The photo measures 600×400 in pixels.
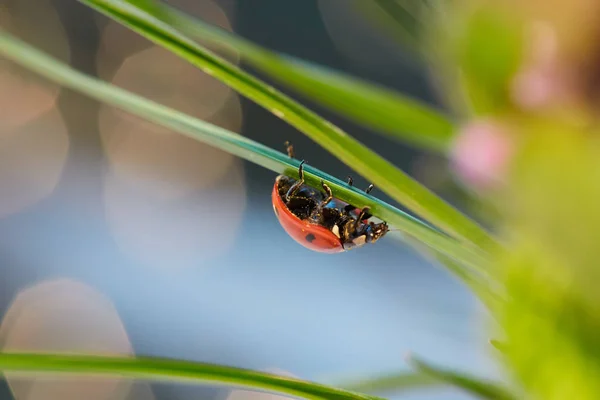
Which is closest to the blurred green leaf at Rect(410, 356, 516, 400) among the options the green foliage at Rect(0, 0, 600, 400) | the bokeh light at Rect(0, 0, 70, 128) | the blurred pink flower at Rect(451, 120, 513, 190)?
the green foliage at Rect(0, 0, 600, 400)

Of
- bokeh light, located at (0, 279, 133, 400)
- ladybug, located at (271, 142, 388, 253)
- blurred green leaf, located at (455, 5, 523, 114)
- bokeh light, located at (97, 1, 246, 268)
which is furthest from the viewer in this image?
bokeh light, located at (97, 1, 246, 268)

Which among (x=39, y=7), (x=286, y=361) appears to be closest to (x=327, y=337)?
(x=286, y=361)

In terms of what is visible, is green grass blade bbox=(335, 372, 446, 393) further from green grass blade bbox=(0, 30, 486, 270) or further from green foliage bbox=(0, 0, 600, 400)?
green grass blade bbox=(0, 30, 486, 270)

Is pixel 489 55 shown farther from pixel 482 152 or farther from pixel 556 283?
pixel 556 283

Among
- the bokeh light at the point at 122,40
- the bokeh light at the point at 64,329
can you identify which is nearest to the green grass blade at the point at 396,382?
the bokeh light at the point at 64,329

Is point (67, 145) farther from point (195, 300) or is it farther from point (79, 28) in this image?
point (195, 300)

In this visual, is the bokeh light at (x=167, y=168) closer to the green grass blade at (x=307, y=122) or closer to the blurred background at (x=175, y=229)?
the blurred background at (x=175, y=229)

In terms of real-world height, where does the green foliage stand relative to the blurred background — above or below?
below
